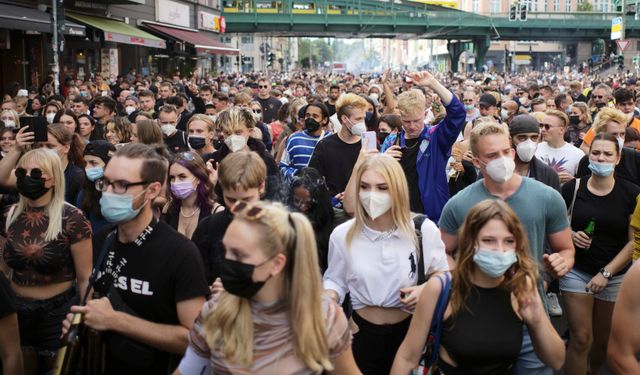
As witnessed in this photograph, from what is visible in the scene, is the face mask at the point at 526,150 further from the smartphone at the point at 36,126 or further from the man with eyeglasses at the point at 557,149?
the smartphone at the point at 36,126

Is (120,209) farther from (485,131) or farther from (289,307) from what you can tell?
(485,131)

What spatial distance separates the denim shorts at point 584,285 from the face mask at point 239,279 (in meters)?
3.26

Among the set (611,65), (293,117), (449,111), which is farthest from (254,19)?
(449,111)

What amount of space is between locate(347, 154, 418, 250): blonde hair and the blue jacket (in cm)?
207

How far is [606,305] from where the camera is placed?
17.3 ft

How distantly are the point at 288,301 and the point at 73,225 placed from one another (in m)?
1.96

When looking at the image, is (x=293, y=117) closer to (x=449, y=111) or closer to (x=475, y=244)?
(x=449, y=111)

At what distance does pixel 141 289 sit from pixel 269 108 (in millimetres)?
11495

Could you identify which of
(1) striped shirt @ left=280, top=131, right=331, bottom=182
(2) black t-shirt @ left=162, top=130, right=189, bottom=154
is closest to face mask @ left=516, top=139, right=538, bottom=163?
(1) striped shirt @ left=280, top=131, right=331, bottom=182

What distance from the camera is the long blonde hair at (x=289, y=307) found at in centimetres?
281

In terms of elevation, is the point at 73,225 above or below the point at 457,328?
above

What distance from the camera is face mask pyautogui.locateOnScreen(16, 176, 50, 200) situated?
438 cm

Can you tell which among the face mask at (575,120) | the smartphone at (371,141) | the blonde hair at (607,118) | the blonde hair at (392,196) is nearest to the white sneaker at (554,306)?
the blonde hair at (607,118)

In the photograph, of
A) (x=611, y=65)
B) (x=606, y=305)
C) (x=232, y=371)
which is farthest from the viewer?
(x=611, y=65)
